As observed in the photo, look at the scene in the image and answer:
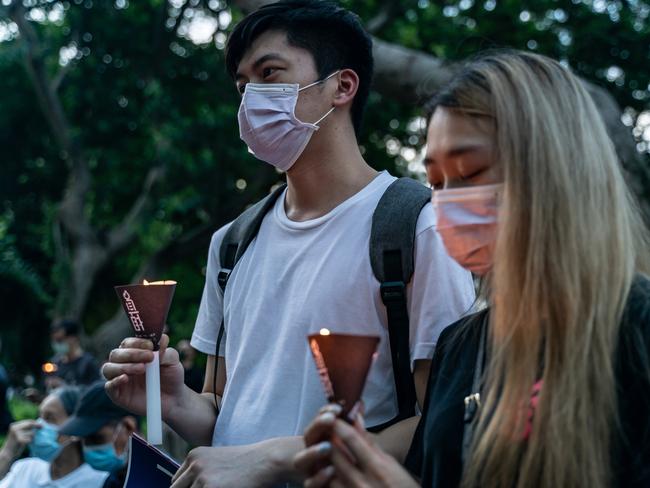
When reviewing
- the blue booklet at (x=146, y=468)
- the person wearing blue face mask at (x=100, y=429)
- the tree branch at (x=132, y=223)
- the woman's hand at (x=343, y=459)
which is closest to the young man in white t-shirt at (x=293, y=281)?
the blue booklet at (x=146, y=468)

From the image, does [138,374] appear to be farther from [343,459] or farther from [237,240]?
[343,459]

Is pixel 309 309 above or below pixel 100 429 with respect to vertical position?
above

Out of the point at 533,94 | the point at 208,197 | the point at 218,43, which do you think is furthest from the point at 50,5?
the point at 533,94

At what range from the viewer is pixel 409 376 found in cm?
268

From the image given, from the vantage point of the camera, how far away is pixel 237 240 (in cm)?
321

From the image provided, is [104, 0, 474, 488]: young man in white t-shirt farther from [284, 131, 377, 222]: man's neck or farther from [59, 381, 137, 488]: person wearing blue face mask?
[59, 381, 137, 488]: person wearing blue face mask

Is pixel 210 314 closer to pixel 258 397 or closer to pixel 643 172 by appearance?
pixel 258 397

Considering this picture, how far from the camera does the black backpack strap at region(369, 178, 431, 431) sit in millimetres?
2680

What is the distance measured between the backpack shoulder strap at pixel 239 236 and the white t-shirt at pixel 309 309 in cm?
7

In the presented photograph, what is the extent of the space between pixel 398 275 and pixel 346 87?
0.85 metres

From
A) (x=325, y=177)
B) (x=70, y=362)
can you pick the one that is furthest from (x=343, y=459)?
(x=70, y=362)

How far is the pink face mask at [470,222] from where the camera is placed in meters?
2.18

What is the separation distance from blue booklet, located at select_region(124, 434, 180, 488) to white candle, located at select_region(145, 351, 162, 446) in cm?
12

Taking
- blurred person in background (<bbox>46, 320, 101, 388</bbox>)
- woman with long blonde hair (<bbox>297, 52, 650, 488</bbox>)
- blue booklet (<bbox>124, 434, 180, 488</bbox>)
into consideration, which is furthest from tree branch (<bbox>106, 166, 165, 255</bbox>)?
woman with long blonde hair (<bbox>297, 52, 650, 488</bbox>)
